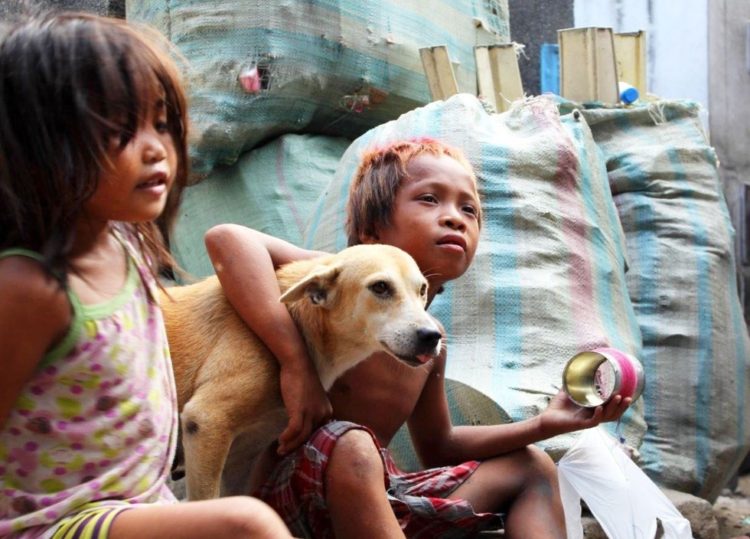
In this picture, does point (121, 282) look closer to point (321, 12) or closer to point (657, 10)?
point (321, 12)

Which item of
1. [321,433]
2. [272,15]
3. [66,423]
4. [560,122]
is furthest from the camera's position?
[272,15]

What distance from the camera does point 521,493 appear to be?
89.5 inches

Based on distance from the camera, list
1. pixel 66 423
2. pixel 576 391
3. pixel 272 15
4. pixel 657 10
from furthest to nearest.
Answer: pixel 657 10, pixel 272 15, pixel 576 391, pixel 66 423

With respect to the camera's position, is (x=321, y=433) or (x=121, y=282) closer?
(x=121, y=282)

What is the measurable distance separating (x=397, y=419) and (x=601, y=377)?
0.43 metres

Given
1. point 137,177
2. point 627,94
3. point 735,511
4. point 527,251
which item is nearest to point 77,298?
point 137,177

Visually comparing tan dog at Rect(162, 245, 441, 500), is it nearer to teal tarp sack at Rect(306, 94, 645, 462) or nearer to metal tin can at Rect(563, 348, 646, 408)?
metal tin can at Rect(563, 348, 646, 408)

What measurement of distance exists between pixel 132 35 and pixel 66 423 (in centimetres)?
54

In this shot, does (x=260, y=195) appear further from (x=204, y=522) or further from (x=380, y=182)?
(x=204, y=522)

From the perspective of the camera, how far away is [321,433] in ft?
6.46

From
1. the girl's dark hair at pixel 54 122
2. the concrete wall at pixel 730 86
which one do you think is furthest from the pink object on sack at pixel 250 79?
the concrete wall at pixel 730 86

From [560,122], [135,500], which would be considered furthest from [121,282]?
[560,122]

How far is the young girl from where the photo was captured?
1.46 metres

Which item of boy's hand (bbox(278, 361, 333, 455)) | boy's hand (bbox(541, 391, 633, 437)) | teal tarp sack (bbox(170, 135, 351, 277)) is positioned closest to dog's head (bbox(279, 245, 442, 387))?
boy's hand (bbox(278, 361, 333, 455))
